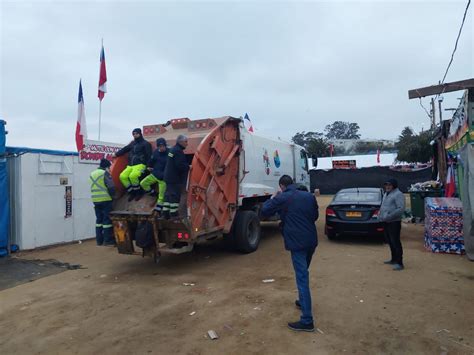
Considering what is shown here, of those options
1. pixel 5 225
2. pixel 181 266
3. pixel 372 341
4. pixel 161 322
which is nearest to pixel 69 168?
pixel 5 225

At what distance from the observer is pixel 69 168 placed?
33.8ft

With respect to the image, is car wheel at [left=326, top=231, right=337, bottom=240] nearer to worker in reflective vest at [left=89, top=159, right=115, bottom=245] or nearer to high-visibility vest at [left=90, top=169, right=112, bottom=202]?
worker in reflective vest at [left=89, top=159, right=115, bottom=245]

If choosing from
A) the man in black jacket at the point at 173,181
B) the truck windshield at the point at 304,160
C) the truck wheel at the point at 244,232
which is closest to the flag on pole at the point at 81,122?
the truck wheel at the point at 244,232

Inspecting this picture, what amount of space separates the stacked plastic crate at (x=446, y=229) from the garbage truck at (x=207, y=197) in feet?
12.7

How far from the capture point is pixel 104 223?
22.6ft

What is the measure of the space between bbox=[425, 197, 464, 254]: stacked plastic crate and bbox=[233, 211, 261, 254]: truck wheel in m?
3.93

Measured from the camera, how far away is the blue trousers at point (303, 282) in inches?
160

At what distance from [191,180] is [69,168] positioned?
19.0 feet

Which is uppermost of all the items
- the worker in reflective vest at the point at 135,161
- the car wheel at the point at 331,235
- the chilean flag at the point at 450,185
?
the worker in reflective vest at the point at 135,161

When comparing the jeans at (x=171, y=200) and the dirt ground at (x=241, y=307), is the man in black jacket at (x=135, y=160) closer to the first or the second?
the jeans at (x=171, y=200)

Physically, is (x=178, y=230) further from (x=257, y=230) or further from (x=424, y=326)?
(x=424, y=326)

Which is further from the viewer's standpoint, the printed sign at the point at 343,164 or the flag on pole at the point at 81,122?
the printed sign at the point at 343,164

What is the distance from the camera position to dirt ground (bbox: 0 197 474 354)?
380cm

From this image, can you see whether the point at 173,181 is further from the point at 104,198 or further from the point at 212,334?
the point at 212,334
